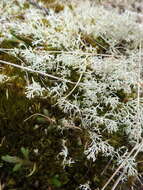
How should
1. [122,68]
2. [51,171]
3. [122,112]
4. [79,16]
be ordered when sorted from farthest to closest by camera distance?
1. [79,16]
2. [122,68]
3. [122,112]
4. [51,171]

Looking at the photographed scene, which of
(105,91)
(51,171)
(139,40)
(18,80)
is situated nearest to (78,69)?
(105,91)

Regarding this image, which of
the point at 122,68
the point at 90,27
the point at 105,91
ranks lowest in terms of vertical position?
the point at 105,91

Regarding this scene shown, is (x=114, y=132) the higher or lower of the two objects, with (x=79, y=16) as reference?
lower

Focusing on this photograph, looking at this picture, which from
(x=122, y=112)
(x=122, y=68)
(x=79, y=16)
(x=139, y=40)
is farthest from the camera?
(x=79, y=16)

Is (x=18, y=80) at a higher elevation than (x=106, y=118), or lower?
higher

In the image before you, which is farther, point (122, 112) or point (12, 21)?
point (12, 21)

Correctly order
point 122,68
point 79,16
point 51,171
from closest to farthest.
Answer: point 51,171, point 122,68, point 79,16

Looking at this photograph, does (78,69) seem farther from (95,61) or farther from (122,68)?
(122,68)

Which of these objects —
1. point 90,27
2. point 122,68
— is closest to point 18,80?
point 122,68

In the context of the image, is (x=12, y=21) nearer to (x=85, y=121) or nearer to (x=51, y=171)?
(x=85, y=121)
